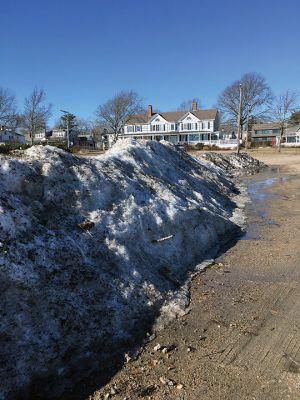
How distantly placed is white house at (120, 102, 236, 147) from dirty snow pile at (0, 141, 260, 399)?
72.9 m

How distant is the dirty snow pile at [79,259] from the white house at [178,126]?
72927 mm

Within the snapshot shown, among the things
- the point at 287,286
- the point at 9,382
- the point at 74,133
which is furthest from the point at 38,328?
the point at 74,133

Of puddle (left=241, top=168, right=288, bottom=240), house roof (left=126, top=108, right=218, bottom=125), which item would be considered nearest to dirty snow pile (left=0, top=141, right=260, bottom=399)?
puddle (left=241, top=168, right=288, bottom=240)

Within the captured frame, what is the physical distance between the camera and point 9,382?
3475 mm

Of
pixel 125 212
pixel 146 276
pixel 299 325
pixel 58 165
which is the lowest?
pixel 299 325

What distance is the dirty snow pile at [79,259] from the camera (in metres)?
3.81

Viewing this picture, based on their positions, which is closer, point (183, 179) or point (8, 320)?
point (8, 320)

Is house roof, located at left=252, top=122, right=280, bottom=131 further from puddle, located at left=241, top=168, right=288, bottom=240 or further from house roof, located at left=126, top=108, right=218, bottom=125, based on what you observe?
puddle, located at left=241, top=168, right=288, bottom=240

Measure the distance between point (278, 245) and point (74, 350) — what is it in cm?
530

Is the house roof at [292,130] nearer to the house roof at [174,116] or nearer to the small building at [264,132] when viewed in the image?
the small building at [264,132]

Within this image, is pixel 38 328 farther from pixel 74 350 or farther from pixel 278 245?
pixel 278 245

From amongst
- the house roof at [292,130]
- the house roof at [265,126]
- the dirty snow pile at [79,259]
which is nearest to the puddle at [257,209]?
the dirty snow pile at [79,259]

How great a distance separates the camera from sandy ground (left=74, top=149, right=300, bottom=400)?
3.64m

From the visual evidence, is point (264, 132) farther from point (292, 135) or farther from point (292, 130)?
point (292, 135)
